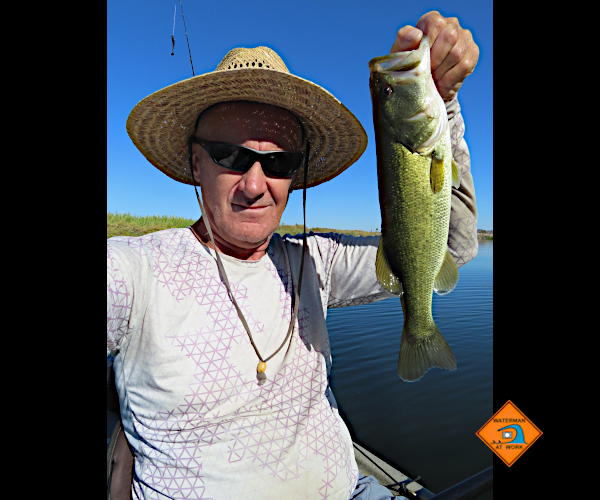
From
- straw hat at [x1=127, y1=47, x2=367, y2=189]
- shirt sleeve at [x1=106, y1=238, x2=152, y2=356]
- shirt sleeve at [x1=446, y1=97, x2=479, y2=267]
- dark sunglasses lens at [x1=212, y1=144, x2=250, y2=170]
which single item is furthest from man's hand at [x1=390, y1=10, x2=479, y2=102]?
shirt sleeve at [x1=106, y1=238, x2=152, y2=356]

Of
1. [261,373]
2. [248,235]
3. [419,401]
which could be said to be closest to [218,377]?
[261,373]

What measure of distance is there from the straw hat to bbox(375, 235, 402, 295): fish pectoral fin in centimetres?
97

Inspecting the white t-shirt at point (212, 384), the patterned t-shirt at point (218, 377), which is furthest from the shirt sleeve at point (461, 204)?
the white t-shirt at point (212, 384)

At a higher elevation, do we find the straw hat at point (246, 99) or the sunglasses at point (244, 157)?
the straw hat at point (246, 99)

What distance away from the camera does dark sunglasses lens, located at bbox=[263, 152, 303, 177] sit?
1959 mm

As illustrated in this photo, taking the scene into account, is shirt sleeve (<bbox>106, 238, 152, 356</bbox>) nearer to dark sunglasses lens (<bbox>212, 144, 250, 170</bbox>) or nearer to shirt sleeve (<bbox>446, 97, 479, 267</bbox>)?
dark sunglasses lens (<bbox>212, 144, 250, 170</bbox>)

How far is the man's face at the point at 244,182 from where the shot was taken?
1.93m

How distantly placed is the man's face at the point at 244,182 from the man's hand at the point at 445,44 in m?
0.80
